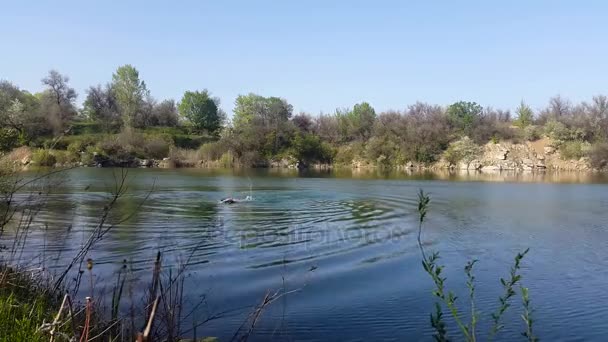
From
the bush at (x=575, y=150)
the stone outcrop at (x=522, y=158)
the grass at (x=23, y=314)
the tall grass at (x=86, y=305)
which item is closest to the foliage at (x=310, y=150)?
the stone outcrop at (x=522, y=158)

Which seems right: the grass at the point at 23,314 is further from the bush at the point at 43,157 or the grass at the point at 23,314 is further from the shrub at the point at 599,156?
the shrub at the point at 599,156

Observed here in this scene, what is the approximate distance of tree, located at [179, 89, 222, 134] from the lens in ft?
350

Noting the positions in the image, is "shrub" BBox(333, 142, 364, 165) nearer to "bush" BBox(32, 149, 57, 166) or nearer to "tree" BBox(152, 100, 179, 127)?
"tree" BBox(152, 100, 179, 127)

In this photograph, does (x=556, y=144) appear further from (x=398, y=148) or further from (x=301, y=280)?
(x=301, y=280)

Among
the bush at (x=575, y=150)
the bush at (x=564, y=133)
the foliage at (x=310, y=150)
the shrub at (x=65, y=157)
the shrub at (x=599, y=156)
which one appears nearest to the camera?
the shrub at (x=65, y=157)

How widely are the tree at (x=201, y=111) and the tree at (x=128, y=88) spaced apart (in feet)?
27.1

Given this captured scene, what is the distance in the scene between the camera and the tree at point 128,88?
10219cm

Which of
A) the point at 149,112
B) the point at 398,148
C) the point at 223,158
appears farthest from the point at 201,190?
the point at 149,112

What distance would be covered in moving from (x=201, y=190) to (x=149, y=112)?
255 ft

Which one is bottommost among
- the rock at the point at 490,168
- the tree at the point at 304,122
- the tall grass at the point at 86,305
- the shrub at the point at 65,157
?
the tall grass at the point at 86,305

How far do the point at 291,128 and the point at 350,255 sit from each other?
246 feet

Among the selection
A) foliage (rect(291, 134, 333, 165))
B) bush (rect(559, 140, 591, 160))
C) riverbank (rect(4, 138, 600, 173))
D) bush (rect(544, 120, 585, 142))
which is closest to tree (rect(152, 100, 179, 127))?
riverbank (rect(4, 138, 600, 173))

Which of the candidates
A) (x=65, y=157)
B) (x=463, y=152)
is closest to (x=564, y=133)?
(x=463, y=152)

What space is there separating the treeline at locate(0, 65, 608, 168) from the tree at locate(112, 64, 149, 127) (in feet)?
0.65
